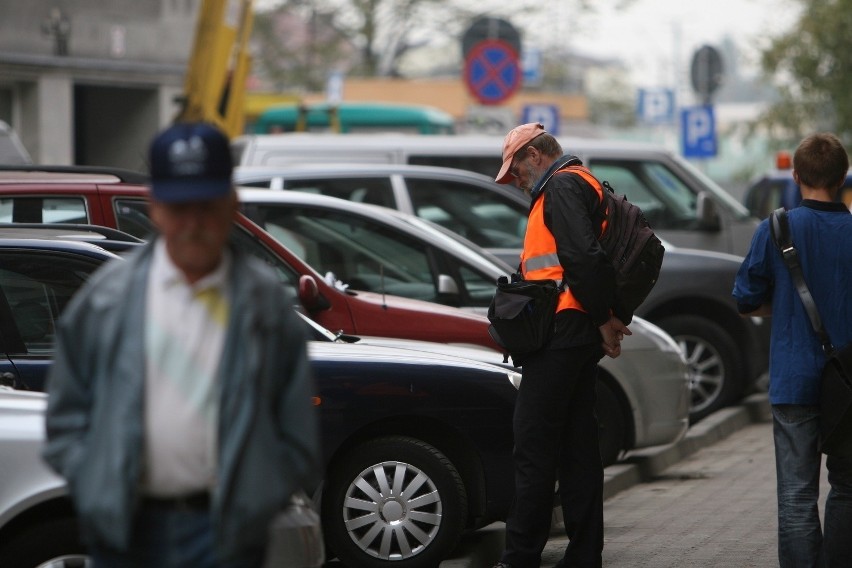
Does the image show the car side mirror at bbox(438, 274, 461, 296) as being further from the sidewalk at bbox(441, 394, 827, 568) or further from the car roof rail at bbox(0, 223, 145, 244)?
the car roof rail at bbox(0, 223, 145, 244)

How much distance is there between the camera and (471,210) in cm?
1128

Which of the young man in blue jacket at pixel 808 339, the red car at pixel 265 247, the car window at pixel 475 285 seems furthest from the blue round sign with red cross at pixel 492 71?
the young man in blue jacket at pixel 808 339

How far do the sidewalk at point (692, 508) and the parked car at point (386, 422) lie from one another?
0.82 feet

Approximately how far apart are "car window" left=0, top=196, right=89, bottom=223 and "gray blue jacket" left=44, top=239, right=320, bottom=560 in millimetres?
4750

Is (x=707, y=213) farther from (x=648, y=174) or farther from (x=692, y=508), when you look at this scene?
(x=692, y=508)

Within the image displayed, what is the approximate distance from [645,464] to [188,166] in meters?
6.50

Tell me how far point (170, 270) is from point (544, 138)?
2966 millimetres

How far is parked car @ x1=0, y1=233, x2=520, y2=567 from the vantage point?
5949mm

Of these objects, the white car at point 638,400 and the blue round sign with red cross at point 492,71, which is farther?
the blue round sign with red cross at point 492,71

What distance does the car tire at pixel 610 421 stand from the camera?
331 inches

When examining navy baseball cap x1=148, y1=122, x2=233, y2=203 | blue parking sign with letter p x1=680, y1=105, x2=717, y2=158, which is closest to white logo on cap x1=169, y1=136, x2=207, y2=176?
navy baseball cap x1=148, y1=122, x2=233, y2=203

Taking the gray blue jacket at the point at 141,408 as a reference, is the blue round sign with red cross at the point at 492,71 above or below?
above

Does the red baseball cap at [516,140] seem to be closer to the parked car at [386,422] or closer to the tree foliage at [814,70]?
the parked car at [386,422]

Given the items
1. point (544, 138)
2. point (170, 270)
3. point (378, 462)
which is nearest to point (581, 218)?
point (544, 138)
